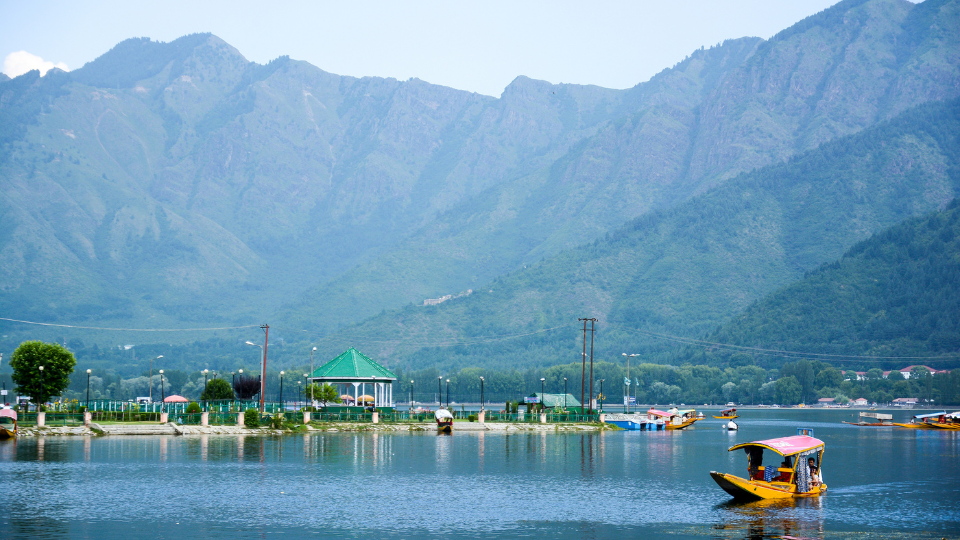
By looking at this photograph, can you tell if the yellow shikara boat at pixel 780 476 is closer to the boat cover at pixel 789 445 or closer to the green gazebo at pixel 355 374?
the boat cover at pixel 789 445

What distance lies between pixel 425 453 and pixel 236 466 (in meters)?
20.1

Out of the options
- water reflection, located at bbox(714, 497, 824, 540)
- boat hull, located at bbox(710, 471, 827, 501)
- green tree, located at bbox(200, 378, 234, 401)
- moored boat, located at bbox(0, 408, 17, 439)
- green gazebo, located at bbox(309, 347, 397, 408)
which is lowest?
water reflection, located at bbox(714, 497, 824, 540)

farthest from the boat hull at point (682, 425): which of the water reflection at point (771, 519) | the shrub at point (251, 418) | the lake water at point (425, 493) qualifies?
the water reflection at point (771, 519)

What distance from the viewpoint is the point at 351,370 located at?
12581 cm

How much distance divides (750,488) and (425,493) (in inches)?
695

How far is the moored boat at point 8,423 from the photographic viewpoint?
89.6 metres

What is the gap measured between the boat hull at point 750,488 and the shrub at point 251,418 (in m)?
61.3

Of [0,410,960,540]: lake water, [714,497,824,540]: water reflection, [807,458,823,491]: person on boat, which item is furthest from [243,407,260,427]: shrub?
[807,458,823,491]: person on boat

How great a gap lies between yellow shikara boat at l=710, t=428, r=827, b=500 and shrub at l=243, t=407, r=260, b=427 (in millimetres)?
60908

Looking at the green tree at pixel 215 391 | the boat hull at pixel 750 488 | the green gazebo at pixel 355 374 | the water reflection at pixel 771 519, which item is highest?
the green gazebo at pixel 355 374

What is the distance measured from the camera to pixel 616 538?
43250mm

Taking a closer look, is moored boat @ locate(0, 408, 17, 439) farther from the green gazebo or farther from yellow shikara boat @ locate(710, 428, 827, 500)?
yellow shikara boat @ locate(710, 428, 827, 500)

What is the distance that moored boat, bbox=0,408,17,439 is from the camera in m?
89.6

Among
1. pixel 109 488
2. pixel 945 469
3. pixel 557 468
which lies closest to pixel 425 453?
pixel 557 468
